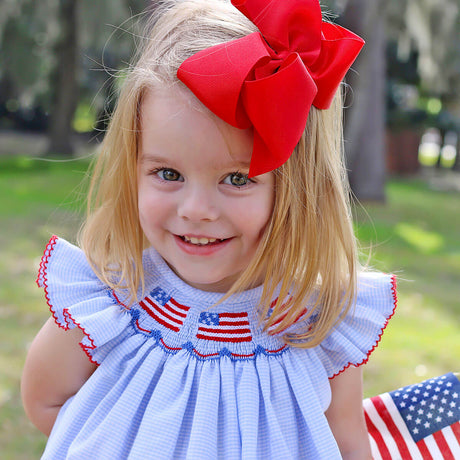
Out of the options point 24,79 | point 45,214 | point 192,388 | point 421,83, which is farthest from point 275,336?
point 421,83

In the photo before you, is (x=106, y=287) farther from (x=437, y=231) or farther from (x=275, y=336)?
(x=437, y=231)

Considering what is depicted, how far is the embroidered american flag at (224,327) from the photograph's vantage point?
1.49 m

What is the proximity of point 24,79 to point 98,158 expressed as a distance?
513 inches

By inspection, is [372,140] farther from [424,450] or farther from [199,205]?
[199,205]

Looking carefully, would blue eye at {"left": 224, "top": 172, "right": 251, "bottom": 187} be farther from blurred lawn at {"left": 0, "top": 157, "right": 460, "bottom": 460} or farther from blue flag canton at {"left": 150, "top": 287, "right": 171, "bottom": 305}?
blurred lawn at {"left": 0, "top": 157, "right": 460, "bottom": 460}

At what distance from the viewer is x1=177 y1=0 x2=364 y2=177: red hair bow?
4.15 ft

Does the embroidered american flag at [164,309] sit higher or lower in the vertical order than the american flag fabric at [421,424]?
higher

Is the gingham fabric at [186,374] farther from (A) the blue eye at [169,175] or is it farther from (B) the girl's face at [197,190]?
(A) the blue eye at [169,175]

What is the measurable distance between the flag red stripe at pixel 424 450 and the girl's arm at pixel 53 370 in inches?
36.7

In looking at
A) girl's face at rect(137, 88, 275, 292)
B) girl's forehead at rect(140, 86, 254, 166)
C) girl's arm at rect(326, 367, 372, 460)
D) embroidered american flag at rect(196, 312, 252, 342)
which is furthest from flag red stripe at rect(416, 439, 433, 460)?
girl's forehead at rect(140, 86, 254, 166)

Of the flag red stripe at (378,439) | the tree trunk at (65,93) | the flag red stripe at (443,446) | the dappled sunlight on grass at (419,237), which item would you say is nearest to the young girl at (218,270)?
the flag red stripe at (378,439)

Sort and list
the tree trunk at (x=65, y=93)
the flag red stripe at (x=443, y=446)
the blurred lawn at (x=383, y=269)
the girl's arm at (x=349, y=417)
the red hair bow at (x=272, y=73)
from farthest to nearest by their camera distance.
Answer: the tree trunk at (x=65, y=93) < the blurred lawn at (x=383, y=269) < the flag red stripe at (x=443, y=446) < the girl's arm at (x=349, y=417) < the red hair bow at (x=272, y=73)

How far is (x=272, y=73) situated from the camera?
131 centimetres

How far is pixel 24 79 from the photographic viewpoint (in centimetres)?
1365
